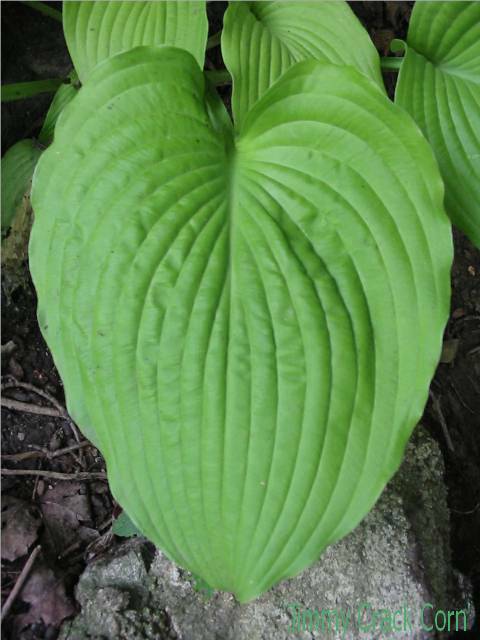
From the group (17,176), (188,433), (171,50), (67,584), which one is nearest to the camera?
(188,433)

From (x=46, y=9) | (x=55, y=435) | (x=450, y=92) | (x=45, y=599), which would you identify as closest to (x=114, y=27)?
(x=46, y=9)

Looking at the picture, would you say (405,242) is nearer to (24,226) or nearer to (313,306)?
(313,306)

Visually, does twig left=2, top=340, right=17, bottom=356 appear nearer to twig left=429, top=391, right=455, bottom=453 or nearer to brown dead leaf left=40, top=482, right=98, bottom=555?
brown dead leaf left=40, top=482, right=98, bottom=555

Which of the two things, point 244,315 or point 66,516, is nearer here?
point 244,315

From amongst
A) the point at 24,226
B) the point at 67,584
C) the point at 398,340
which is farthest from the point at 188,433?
the point at 24,226

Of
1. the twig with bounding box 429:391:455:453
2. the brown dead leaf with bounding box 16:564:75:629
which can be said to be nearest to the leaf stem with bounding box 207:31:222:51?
the twig with bounding box 429:391:455:453

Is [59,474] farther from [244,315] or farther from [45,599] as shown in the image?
[244,315]

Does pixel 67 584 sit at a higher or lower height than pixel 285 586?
lower
